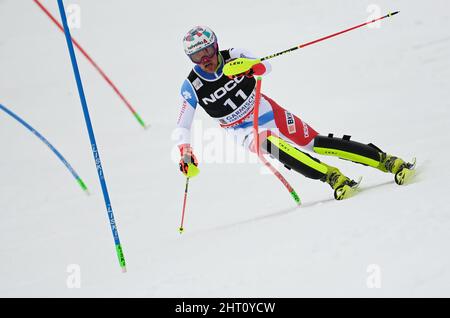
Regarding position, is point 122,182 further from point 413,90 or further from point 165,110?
point 413,90

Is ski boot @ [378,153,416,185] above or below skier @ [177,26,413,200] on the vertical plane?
below

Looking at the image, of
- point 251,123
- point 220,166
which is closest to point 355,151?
point 251,123

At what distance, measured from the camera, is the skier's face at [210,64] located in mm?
4602

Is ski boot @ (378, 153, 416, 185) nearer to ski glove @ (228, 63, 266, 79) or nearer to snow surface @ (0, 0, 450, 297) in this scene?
snow surface @ (0, 0, 450, 297)

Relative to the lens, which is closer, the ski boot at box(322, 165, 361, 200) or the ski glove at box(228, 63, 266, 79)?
the ski boot at box(322, 165, 361, 200)

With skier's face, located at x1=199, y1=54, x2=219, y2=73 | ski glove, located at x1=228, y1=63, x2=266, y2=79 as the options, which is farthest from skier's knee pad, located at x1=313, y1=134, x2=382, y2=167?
skier's face, located at x1=199, y1=54, x2=219, y2=73

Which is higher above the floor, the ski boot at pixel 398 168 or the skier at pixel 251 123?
the skier at pixel 251 123

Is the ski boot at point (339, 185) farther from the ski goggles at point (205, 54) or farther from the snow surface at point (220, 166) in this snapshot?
the ski goggles at point (205, 54)

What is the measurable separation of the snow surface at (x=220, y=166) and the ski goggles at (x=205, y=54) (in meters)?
1.35

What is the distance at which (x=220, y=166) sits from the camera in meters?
8.17

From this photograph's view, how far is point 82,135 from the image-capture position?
35.7ft

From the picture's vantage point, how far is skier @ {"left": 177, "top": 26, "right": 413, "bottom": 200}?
4.45 m

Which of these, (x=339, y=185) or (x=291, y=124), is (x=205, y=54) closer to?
(x=291, y=124)

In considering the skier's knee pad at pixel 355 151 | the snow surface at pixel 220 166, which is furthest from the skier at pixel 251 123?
the snow surface at pixel 220 166
